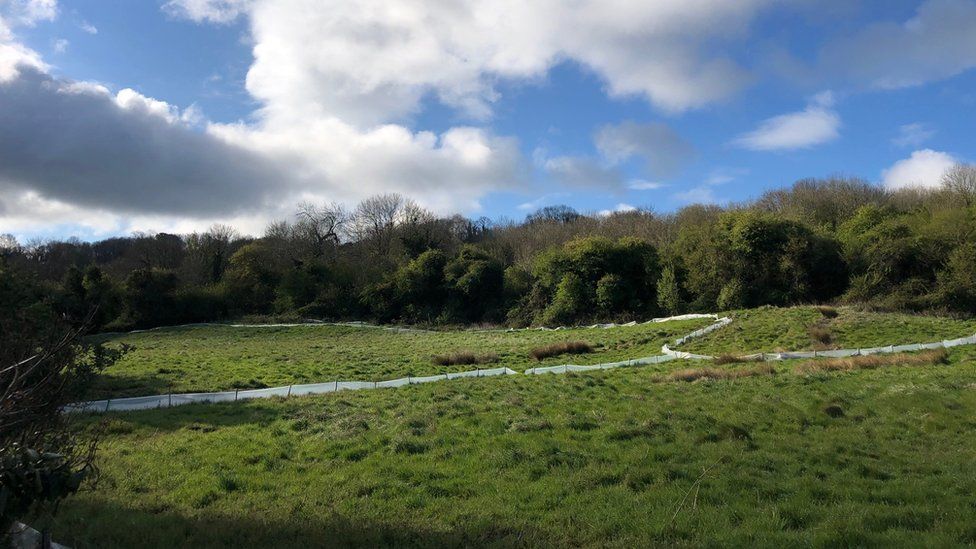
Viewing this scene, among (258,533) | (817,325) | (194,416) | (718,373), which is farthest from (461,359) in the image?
(258,533)

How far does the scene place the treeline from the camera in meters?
34.8

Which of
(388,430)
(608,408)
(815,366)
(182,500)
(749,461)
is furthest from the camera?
(815,366)

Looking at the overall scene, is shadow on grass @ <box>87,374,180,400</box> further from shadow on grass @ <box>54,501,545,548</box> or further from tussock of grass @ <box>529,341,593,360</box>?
tussock of grass @ <box>529,341,593,360</box>

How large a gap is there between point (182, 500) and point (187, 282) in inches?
2388

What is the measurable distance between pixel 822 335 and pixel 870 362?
721 centimetres

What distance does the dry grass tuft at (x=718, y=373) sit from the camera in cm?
1513

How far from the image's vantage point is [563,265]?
45500 mm

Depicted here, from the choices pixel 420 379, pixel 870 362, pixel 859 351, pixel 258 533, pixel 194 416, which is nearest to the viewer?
pixel 258 533

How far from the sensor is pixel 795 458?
7.70m

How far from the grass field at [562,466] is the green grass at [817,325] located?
751 cm

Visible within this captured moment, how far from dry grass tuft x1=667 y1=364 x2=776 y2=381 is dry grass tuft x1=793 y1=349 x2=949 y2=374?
831 millimetres

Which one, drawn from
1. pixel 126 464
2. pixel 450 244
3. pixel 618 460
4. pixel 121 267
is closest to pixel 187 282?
pixel 121 267

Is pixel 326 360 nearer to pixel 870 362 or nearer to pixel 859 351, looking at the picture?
pixel 870 362

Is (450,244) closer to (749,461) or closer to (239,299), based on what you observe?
(239,299)
